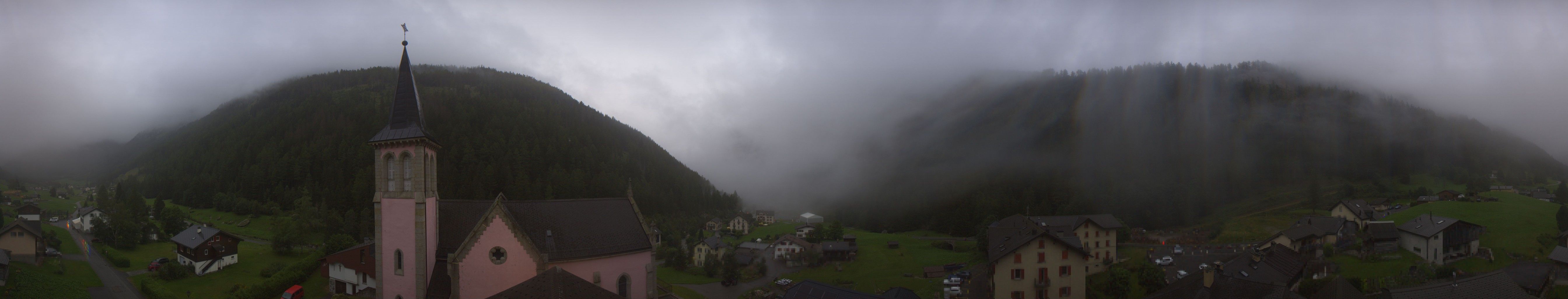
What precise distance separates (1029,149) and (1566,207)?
94.8m

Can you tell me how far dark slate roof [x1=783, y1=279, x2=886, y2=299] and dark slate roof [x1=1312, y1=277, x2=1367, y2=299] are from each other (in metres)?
20.8

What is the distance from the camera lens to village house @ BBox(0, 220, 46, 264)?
31234 millimetres

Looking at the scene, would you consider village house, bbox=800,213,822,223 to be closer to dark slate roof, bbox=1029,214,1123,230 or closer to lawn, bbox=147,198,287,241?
dark slate roof, bbox=1029,214,1123,230

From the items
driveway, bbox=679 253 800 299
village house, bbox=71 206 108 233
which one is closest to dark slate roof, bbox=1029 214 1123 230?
driveway, bbox=679 253 800 299

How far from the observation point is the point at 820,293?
2541 centimetres

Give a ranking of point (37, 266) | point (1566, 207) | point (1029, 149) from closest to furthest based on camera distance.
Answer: point (37, 266), point (1566, 207), point (1029, 149)

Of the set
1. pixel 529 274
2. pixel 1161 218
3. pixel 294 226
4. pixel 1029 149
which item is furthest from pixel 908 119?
pixel 529 274

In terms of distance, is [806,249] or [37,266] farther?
[806,249]

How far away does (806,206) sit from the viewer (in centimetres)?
14562

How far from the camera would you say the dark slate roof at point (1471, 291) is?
858 inches

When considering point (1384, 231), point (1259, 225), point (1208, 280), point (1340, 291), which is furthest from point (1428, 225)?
point (1259, 225)

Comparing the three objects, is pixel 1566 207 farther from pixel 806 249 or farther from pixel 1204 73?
pixel 1204 73

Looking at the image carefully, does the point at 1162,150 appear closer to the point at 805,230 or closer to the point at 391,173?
the point at 805,230

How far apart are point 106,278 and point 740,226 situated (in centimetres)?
7344
